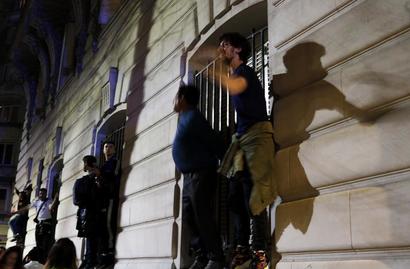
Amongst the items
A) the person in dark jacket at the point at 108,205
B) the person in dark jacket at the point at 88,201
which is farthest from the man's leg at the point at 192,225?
the person in dark jacket at the point at 108,205

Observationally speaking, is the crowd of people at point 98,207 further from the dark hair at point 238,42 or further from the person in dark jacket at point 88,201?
the dark hair at point 238,42

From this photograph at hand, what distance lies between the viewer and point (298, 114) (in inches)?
171

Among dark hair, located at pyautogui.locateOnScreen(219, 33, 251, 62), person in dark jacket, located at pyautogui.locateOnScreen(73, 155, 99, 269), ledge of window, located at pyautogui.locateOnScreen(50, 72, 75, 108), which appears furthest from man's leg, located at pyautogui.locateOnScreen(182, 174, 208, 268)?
ledge of window, located at pyautogui.locateOnScreen(50, 72, 75, 108)

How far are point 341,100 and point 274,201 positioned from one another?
1124 mm

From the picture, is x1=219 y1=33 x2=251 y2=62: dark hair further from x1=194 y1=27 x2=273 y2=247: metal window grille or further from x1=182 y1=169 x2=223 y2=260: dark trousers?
x1=182 y1=169 x2=223 y2=260: dark trousers

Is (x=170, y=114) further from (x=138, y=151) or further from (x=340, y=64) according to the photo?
(x=340, y=64)

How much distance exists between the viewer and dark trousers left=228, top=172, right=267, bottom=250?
4270 mm

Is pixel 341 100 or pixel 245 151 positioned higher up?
pixel 341 100

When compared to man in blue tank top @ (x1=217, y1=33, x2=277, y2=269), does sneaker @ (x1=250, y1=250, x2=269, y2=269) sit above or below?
below

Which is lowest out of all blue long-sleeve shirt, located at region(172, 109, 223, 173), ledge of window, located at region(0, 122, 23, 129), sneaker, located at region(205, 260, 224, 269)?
sneaker, located at region(205, 260, 224, 269)

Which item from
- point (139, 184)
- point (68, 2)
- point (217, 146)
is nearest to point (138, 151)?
point (139, 184)

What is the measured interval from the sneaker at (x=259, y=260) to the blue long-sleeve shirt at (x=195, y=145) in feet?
3.49

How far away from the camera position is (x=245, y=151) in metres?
4.35

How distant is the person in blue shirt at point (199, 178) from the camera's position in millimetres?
4734
